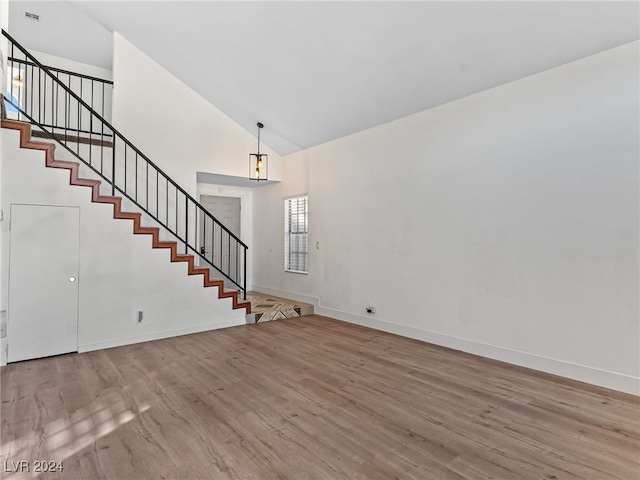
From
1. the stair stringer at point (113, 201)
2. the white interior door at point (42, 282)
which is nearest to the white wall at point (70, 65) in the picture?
the stair stringer at point (113, 201)

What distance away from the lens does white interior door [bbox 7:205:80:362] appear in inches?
151

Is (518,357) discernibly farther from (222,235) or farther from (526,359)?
(222,235)

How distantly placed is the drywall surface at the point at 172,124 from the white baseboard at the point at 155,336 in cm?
227

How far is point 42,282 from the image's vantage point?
3.97 meters

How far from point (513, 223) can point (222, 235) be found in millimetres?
5399

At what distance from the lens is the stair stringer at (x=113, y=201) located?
153 inches

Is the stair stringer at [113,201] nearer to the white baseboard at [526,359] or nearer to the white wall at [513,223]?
the white wall at [513,223]

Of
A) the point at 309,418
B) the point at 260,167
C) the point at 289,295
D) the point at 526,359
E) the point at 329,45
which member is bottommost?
the point at 309,418

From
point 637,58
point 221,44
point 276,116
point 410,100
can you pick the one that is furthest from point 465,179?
point 221,44

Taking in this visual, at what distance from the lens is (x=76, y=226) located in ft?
13.7

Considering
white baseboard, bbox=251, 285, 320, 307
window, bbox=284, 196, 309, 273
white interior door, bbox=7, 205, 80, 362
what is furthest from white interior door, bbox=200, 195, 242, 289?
white interior door, bbox=7, 205, 80, 362

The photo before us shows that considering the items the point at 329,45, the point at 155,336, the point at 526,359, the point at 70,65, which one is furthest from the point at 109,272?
the point at 526,359

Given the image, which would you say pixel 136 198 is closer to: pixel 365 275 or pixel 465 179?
pixel 365 275

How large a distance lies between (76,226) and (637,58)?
583cm
